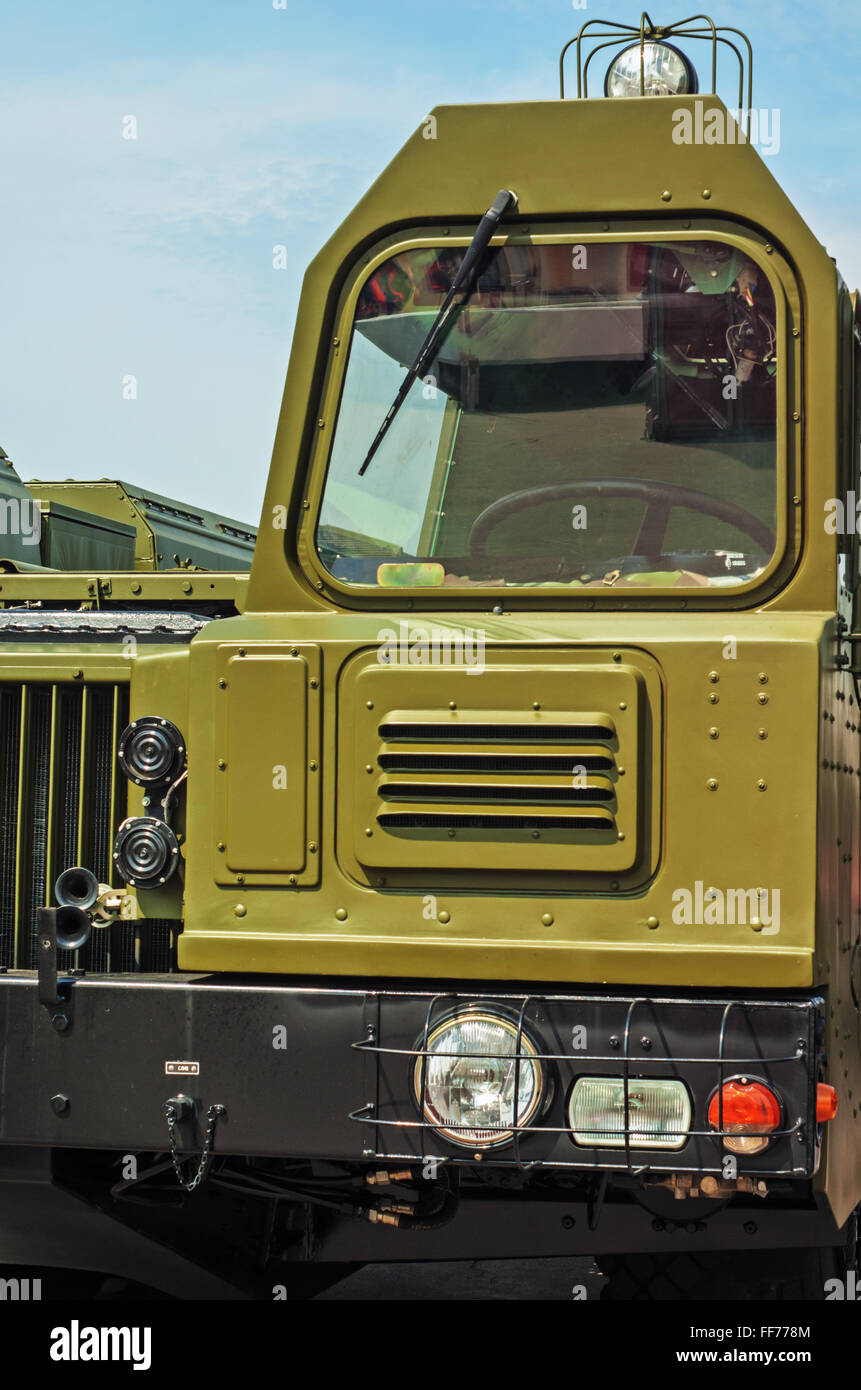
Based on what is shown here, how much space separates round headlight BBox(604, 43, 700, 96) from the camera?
14.2 ft

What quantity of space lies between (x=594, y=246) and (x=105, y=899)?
6.50ft

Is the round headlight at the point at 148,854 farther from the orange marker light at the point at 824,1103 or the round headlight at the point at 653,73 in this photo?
the round headlight at the point at 653,73

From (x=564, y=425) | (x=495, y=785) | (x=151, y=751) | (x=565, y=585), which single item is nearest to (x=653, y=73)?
(x=564, y=425)

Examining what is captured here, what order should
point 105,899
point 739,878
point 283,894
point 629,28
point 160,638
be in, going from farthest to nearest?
1. point 629,28
2. point 160,638
3. point 105,899
4. point 283,894
5. point 739,878

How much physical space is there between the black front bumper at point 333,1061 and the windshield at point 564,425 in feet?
3.39

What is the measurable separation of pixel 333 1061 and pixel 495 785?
2.25 feet

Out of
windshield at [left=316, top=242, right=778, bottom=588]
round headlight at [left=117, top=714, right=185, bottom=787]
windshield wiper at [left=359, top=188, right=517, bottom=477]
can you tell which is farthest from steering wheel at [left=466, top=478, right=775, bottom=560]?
round headlight at [left=117, top=714, right=185, bottom=787]

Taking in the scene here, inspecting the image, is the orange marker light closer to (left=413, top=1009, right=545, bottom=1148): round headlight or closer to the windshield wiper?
(left=413, top=1009, right=545, bottom=1148): round headlight

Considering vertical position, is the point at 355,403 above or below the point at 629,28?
below

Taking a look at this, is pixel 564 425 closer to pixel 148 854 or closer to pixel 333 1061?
pixel 148 854

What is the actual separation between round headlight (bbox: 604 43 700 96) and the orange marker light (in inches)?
102

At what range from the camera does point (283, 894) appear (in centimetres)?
361
